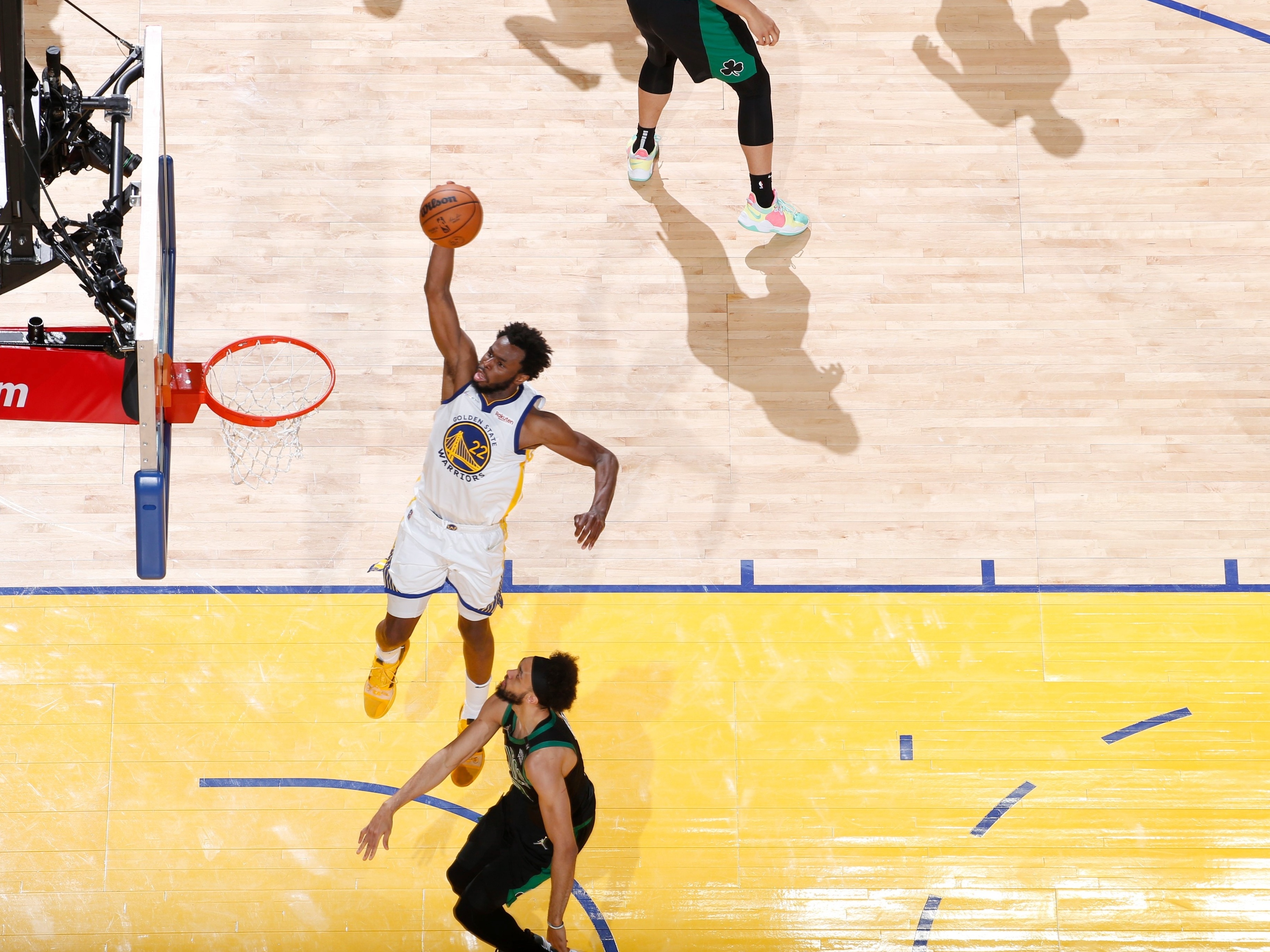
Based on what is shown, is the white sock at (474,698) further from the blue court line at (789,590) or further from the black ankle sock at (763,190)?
the black ankle sock at (763,190)

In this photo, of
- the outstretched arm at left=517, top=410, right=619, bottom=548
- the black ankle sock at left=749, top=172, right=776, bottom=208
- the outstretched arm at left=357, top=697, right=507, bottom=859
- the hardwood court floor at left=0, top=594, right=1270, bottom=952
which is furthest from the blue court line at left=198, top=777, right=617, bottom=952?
the black ankle sock at left=749, top=172, right=776, bottom=208

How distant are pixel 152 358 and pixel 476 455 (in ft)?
4.77

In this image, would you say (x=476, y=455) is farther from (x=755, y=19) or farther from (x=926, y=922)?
(x=926, y=922)

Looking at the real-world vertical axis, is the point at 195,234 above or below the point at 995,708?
above

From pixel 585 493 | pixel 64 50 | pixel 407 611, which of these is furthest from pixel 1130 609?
pixel 64 50

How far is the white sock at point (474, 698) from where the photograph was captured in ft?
19.8

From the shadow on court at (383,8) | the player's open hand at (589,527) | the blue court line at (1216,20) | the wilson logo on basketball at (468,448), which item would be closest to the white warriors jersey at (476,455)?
the wilson logo on basketball at (468,448)

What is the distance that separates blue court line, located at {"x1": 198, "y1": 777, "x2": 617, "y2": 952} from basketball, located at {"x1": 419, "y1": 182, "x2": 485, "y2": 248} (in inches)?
114

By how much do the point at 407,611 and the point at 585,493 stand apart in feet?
4.53

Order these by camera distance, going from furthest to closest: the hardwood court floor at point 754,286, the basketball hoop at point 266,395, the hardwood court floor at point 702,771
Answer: the hardwood court floor at point 754,286 < the basketball hoop at point 266,395 < the hardwood court floor at point 702,771

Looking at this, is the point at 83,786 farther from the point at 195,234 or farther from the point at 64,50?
the point at 64,50

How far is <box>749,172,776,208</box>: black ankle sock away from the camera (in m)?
6.70

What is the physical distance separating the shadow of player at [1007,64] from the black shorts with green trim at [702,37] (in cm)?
152

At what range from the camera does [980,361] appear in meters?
6.84
